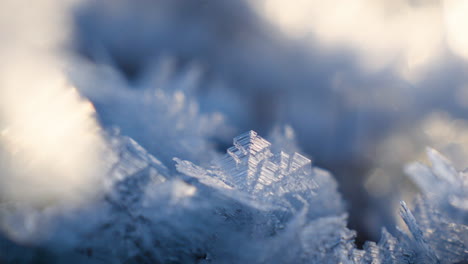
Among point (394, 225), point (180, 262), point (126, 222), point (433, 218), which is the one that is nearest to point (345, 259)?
point (394, 225)

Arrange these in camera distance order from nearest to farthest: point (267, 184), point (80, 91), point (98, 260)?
point (98, 260), point (80, 91), point (267, 184)

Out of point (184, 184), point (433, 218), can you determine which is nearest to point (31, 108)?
point (184, 184)

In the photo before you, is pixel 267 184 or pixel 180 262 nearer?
pixel 180 262

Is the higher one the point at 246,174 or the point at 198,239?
the point at 246,174

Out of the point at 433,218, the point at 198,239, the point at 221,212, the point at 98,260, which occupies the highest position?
the point at 433,218

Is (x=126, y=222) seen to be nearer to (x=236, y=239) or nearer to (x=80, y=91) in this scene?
(x=236, y=239)

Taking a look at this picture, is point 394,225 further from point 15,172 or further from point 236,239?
point 15,172

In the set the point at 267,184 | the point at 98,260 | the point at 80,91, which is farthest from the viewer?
the point at 267,184
